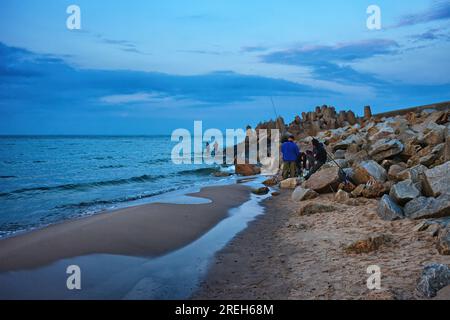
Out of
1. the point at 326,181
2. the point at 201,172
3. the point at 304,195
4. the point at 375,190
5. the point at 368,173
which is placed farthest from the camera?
the point at 201,172

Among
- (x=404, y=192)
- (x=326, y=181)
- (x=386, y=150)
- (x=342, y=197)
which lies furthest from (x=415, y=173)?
(x=386, y=150)

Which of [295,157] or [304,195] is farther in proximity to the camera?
[295,157]

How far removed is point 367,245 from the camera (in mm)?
5477

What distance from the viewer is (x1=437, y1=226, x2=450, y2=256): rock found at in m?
4.78

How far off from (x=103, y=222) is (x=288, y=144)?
8.83m

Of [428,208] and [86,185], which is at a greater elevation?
[428,208]

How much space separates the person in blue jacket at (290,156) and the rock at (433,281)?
10639 millimetres

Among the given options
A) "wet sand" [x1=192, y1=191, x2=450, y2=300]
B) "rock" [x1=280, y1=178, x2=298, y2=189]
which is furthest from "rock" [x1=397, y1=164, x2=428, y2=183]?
"rock" [x1=280, y1=178, x2=298, y2=189]

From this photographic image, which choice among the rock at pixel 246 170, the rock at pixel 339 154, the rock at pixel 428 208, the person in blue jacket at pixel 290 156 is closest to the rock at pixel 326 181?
the rock at pixel 428 208

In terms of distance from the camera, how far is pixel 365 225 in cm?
695

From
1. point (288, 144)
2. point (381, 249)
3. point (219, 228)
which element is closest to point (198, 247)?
point (219, 228)

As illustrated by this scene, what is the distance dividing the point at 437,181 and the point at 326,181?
12.2ft

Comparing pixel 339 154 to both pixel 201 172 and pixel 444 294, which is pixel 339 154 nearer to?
pixel 201 172
